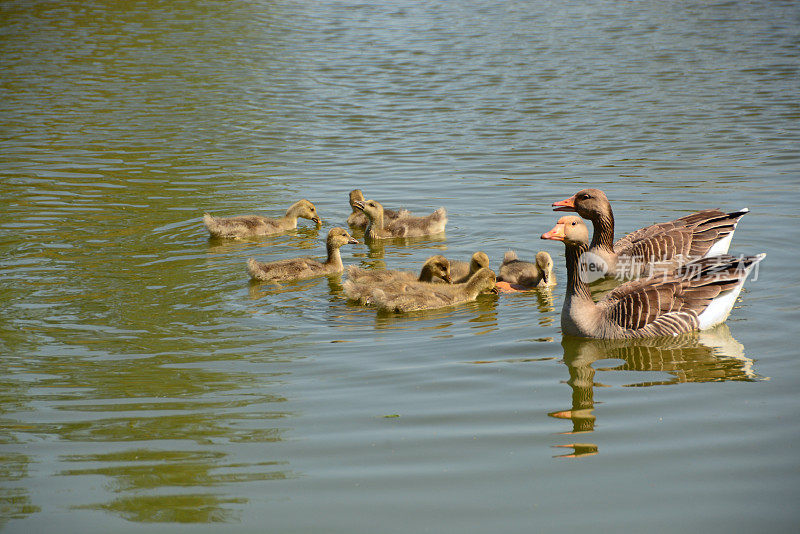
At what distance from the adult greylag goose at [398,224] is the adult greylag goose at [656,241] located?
97.6 inches

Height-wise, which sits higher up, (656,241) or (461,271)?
(656,241)

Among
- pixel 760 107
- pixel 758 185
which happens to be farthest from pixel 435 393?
pixel 760 107

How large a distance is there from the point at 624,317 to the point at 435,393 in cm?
213

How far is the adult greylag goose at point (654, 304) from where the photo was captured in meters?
8.00

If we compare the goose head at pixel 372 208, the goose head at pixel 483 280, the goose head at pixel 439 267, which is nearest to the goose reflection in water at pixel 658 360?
the goose head at pixel 483 280

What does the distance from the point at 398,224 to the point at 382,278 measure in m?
2.74

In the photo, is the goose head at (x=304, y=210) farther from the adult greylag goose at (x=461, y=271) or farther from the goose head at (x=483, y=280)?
the goose head at (x=483, y=280)

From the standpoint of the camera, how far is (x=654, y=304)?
802 centimetres

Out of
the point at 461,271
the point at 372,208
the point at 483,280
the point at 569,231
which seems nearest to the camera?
the point at 569,231

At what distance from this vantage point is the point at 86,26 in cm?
3600

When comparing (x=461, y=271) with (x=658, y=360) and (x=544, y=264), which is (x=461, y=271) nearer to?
(x=544, y=264)

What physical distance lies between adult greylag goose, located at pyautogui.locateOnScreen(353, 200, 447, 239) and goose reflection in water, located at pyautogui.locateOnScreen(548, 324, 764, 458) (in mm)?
4045

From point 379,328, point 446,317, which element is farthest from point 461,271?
point 379,328

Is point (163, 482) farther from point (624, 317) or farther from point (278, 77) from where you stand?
point (278, 77)
